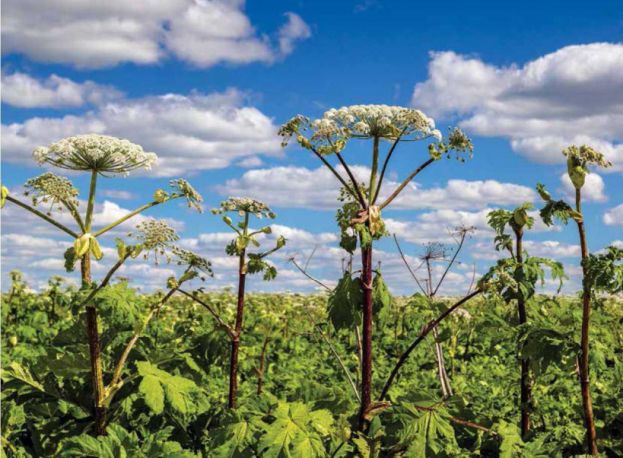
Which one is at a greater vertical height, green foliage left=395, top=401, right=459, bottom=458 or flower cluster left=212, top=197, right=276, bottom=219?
flower cluster left=212, top=197, right=276, bottom=219

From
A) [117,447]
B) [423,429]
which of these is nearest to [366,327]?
[423,429]

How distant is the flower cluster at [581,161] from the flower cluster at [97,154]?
2.58m

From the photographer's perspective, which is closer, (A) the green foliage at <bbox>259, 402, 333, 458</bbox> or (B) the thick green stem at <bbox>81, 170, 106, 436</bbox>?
(A) the green foliage at <bbox>259, 402, 333, 458</bbox>

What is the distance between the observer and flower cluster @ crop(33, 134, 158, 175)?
4.71 m

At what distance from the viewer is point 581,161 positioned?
4.54 meters

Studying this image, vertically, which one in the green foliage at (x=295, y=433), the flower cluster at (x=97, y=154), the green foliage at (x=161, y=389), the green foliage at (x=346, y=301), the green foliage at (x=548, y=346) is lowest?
the green foliage at (x=295, y=433)

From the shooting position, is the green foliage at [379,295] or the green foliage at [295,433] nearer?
the green foliage at [295,433]

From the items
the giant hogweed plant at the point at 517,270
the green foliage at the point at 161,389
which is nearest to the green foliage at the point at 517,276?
the giant hogweed plant at the point at 517,270

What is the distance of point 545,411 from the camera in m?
7.94

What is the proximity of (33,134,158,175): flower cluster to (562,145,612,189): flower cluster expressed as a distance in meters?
2.58

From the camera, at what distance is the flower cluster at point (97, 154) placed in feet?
15.5

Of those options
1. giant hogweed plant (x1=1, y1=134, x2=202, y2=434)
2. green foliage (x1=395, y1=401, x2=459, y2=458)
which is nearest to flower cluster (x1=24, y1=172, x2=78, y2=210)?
giant hogweed plant (x1=1, y1=134, x2=202, y2=434)

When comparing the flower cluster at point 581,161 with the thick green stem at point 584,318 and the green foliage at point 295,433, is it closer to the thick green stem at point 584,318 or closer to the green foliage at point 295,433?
the thick green stem at point 584,318

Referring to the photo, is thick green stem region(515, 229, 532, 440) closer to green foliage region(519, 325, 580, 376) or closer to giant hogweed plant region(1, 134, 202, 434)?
green foliage region(519, 325, 580, 376)
